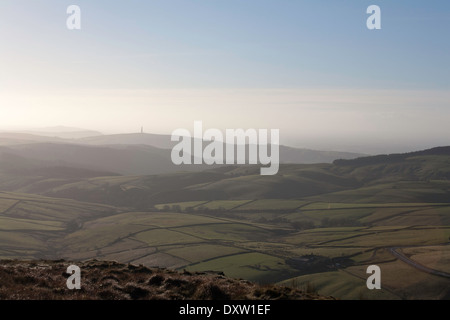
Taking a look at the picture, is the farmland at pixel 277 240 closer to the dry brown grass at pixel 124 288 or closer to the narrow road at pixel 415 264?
the narrow road at pixel 415 264

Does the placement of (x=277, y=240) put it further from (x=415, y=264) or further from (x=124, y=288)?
(x=124, y=288)

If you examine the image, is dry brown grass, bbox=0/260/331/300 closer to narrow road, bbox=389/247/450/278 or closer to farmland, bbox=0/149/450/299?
farmland, bbox=0/149/450/299

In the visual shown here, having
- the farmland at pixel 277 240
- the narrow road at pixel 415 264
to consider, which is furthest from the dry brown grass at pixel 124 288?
the narrow road at pixel 415 264

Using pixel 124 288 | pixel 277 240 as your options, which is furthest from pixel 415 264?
pixel 124 288

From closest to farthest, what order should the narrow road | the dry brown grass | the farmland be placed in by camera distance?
the dry brown grass
the narrow road
the farmland

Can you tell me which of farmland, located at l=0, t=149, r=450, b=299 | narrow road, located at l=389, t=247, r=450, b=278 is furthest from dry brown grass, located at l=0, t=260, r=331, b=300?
narrow road, located at l=389, t=247, r=450, b=278
